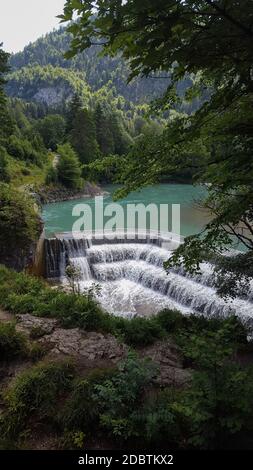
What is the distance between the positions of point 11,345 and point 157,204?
29.5 metres

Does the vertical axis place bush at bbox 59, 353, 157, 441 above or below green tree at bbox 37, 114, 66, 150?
below

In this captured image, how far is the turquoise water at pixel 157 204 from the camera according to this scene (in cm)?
2528

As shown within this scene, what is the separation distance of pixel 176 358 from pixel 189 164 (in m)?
4.21

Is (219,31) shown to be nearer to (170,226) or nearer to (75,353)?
(75,353)

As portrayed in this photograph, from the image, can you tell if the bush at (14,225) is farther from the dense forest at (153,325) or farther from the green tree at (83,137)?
the green tree at (83,137)

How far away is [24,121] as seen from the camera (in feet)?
220

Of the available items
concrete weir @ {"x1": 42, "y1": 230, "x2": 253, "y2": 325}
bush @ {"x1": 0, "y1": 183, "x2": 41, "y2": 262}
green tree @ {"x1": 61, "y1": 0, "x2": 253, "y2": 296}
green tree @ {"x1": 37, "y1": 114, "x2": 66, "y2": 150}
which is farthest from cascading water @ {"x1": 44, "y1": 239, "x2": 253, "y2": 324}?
green tree @ {"x1": 37, "y1": 114, "x2": 66, "y2": 150}

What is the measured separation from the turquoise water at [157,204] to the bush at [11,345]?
46.6 ft

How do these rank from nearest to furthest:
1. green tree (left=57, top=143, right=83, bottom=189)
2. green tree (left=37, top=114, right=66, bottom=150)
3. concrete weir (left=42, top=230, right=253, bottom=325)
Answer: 1. concrete weir (left=42, top=230, right=253, bottom=325)
2. green tree (left=57, top=143, right=83, bottom=189)
3. green tree (left=37, top=114, right=66, bottom=150)

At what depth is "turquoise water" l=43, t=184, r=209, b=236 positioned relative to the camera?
2528cm

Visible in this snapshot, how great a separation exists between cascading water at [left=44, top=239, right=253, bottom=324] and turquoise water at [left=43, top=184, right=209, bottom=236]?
3145 millimetres

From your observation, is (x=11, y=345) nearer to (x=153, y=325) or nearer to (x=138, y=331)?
(x=138, y=331)

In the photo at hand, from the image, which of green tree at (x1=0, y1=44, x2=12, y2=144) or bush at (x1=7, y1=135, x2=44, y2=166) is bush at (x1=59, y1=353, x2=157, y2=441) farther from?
bush at (x1=7, y1=135, x2=44, y2=166)

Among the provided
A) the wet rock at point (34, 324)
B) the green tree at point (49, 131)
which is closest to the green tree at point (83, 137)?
the green tree at point (49, 131)
